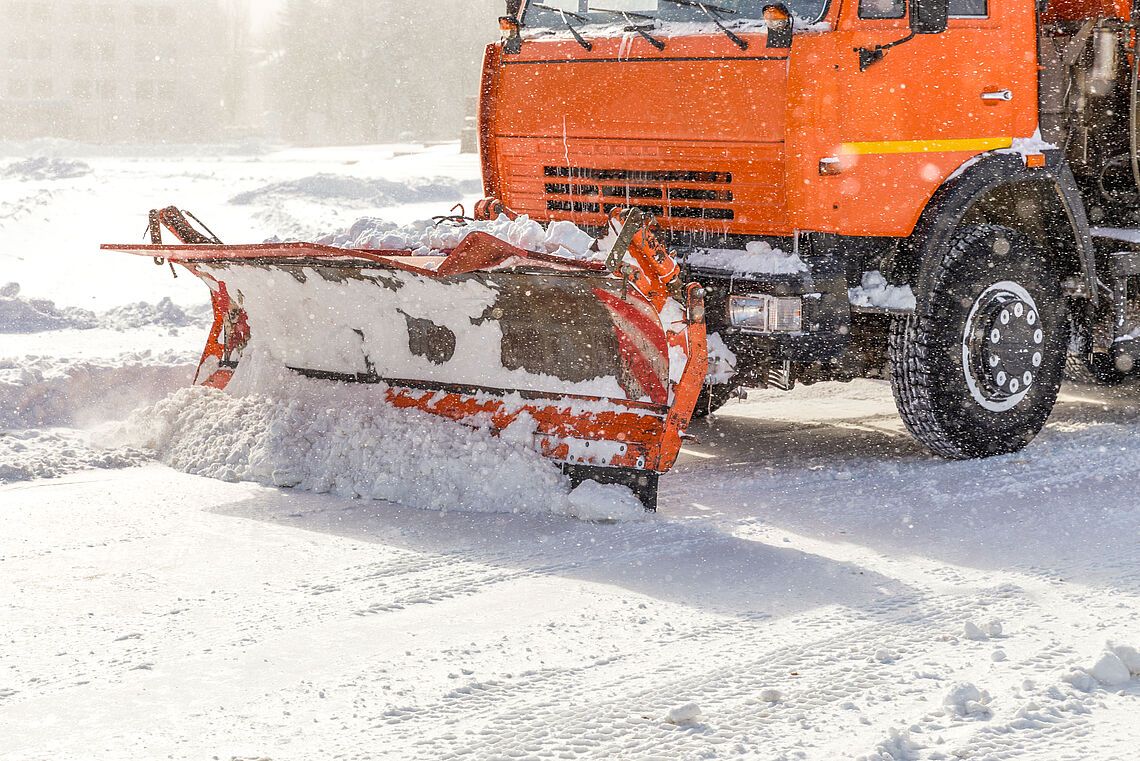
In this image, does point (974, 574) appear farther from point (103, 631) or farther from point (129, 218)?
point (129, 218)

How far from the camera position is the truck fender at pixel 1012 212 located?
18.4ft

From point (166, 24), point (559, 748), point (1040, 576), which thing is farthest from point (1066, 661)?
point (166, 24)

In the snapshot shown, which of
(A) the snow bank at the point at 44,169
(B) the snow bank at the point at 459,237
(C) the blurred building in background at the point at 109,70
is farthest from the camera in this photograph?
(C) the blurred building in background at the point at 109,70

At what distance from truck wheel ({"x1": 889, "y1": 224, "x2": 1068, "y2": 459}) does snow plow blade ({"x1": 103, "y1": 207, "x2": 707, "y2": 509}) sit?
121cm

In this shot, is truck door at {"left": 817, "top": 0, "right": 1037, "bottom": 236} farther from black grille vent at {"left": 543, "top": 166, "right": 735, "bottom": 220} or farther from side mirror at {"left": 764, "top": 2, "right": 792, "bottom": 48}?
black grille vent at {"left": 543, "top": 166, "right": 735, "bottom": 220}

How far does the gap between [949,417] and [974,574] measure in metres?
1.55

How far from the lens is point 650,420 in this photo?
5.04 meters

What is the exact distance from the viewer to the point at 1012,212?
611 centimetres

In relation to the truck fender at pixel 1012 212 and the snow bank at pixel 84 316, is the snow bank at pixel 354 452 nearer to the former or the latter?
the truck fender at pixel 1012 212

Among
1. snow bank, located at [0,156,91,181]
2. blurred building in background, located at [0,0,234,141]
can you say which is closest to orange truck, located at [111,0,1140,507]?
snow bank, located at [0,156,91,181]

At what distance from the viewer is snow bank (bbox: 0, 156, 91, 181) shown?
75.8ft

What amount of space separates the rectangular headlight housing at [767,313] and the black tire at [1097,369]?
1915 mm

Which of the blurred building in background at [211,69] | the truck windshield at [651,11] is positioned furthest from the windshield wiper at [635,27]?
the blurred building in background at [211,69]

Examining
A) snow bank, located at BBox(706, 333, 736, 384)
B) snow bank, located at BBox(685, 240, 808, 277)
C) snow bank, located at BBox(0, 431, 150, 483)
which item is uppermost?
snow bank, located at BBox(685, 240, 808, 277)
